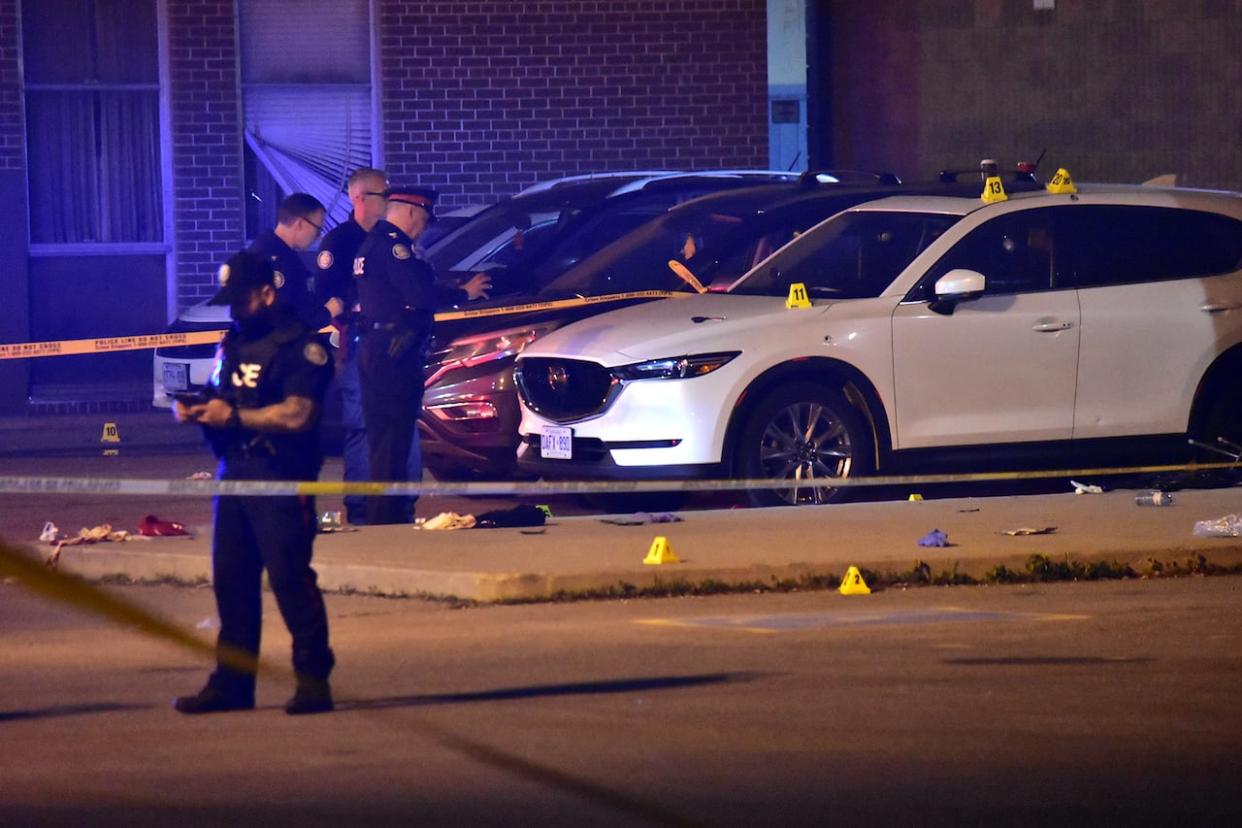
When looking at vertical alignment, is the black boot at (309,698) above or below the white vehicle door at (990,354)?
below

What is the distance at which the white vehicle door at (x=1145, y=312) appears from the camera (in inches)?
456

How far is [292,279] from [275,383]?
438 cm

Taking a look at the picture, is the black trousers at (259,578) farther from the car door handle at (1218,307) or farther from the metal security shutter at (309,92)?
the metal security shutter at (309,92)

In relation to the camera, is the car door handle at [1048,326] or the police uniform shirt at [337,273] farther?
the police uniform shirt at [337,273]

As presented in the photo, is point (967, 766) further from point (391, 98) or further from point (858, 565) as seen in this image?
point (391, 98)

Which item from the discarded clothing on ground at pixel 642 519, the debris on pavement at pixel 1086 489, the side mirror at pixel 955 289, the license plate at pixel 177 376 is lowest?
the discarded clothing on ground at pixel 642 519

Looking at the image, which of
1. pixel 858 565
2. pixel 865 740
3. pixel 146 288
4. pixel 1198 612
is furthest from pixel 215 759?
pixel 146 288

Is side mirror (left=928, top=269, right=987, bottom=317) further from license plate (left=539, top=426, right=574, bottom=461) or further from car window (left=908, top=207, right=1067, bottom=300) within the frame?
license plate (left=539, top=426, right=574, bottom=461)

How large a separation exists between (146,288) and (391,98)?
3.05 m

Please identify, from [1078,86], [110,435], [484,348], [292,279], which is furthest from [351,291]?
[1078,86]

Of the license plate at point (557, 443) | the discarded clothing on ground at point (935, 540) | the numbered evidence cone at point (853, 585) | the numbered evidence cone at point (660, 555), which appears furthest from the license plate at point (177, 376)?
the numbered evidence cone at point (853, 585)

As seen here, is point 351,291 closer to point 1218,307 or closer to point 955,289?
point 955,289

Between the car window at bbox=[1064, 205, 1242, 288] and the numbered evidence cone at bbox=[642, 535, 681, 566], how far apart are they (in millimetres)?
3475

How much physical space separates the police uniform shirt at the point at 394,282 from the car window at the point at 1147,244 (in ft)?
12.1
